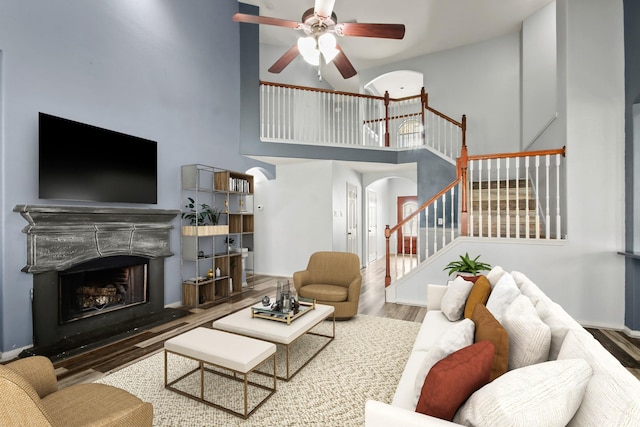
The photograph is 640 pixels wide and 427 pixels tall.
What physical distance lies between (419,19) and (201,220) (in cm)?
580

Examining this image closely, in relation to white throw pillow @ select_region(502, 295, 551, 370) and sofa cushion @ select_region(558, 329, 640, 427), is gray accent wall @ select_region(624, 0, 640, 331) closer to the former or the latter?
white throw pillow @ select_region(502, 295, 551, 370)

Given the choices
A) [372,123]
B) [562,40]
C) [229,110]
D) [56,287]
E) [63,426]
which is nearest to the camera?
[63,426]

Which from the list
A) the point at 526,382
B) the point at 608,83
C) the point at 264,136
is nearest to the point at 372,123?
the point at 264,136

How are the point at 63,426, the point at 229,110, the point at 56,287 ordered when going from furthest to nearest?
the point at 229,110 → the point at 56,287 → the point at 63,426

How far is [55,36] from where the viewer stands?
3.18 meters

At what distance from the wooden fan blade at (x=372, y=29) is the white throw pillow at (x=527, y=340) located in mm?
2832

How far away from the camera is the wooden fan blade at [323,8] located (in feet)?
8.94

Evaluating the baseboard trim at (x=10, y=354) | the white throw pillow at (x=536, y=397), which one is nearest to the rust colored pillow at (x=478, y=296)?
the white throw pillow at (x=536, y=397)

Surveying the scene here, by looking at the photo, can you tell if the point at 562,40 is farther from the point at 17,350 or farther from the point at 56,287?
the point at 17,350

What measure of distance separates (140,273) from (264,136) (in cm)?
331

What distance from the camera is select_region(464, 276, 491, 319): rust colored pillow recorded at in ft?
7.82

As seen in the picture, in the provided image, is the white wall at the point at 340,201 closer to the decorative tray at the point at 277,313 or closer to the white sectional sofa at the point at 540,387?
the decorative tray at the point at 277,313

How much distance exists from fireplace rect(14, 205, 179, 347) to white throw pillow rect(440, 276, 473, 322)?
11.5 feet

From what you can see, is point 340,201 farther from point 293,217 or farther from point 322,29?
point 322,29
